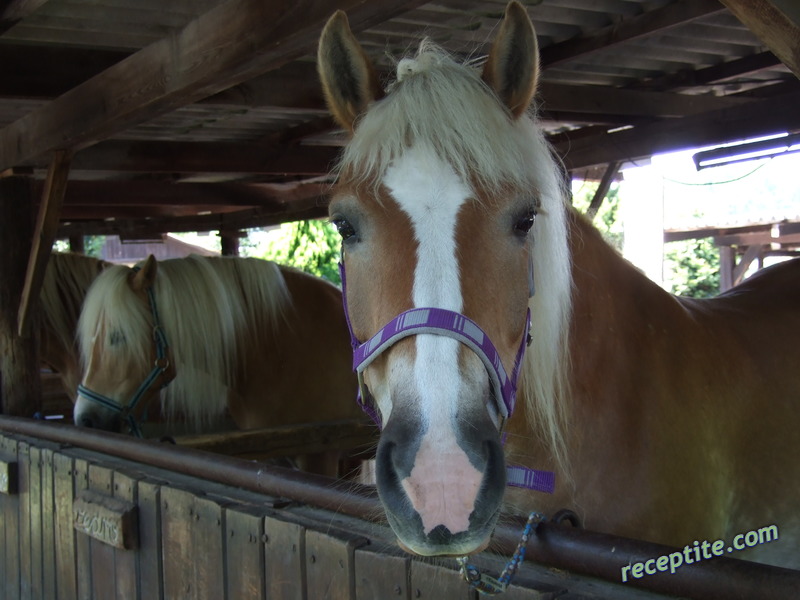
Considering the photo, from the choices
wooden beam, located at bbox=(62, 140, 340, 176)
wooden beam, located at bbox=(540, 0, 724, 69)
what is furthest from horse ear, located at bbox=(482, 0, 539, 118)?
wooden beam, located at bbox=(62, 140, 340, 176)

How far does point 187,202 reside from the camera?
5.98m

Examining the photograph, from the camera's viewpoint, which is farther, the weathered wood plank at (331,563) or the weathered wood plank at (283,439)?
the weathered wood plank at (283,439)

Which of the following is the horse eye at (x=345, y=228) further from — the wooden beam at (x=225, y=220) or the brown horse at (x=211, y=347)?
the wooden beam at (x=225, y=220)

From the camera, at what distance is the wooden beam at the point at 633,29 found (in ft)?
8.75

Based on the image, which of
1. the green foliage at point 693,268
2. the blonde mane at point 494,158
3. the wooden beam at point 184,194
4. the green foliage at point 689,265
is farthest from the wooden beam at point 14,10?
the green foliage at point 693,268

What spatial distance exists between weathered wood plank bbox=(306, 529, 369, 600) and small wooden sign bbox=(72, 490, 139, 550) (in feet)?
2.84

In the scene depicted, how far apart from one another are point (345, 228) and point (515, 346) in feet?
1.38

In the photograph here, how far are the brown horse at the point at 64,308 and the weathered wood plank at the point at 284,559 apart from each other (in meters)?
3.14

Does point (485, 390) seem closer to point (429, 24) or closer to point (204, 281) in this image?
point (429, 24)

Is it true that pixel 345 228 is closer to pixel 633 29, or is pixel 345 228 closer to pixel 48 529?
pixel 633 29

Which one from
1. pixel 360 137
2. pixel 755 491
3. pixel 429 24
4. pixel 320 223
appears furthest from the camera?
pixel 320 223

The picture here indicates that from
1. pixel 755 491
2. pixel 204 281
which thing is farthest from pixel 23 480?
pixel 755 491

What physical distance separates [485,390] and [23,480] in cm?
261

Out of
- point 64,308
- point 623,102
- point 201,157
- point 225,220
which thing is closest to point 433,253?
point 623,102
